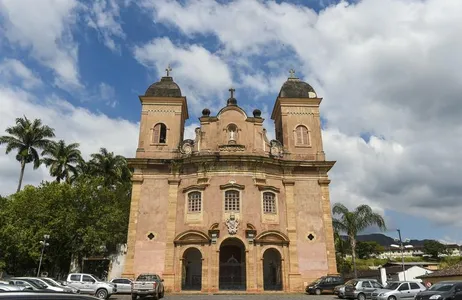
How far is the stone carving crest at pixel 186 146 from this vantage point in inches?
1254

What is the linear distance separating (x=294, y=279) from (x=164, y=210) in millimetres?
11246

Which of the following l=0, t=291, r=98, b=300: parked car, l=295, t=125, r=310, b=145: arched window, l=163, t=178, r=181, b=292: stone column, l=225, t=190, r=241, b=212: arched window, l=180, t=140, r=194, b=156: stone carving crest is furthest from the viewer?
l=295, t=125, r=310, b=145: arched window

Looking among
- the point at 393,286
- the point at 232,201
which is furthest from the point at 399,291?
the point at 232,201

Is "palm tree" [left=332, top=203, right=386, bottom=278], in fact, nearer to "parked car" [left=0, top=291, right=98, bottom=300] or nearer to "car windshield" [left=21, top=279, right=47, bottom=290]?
"car windshield" [left=21, top=279, right=47, bottom=290]

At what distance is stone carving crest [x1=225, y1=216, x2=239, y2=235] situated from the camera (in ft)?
91.9

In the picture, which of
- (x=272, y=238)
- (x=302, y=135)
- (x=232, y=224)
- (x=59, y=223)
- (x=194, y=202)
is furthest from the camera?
(x=302, y=135)

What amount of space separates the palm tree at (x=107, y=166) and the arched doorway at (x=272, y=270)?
80.5 feet

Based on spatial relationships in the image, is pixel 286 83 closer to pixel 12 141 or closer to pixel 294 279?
pixel 294 279

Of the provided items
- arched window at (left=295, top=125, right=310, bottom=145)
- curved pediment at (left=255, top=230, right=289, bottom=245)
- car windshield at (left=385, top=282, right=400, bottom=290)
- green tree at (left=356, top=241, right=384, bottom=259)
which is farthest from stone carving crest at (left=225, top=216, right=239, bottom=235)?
green tree at (left=356, top=241, right=384, bottom=259)

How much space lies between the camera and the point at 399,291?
20.8 m

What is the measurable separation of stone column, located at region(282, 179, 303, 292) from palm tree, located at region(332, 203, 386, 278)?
7738mm

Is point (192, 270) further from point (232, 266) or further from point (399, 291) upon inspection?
point (399, 291)

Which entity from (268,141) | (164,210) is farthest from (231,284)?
(268,141)

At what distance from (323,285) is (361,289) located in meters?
3.63
